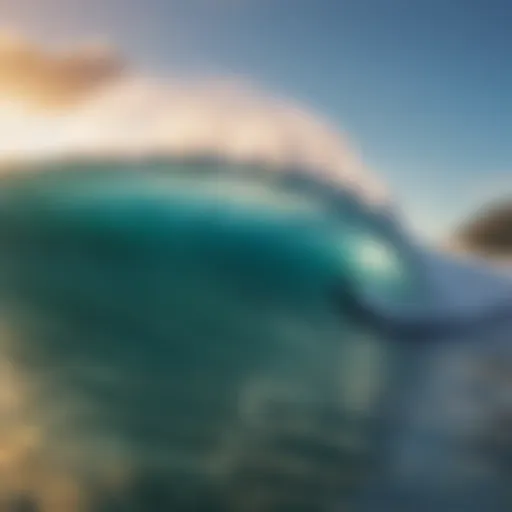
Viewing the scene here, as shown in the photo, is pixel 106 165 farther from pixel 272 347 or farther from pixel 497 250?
pixel 497 250

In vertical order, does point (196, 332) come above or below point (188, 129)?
below

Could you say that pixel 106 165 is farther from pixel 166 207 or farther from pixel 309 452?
pixel 309 452

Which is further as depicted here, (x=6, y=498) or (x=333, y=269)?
(x=333, y=269)

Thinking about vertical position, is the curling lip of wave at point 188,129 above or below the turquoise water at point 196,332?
above

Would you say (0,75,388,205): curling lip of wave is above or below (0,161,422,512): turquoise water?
above

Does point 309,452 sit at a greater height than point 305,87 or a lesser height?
lesser

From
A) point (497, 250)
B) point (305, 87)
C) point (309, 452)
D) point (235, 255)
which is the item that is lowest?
point (309, 452)

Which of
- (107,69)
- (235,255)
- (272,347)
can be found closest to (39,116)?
(107,69)
